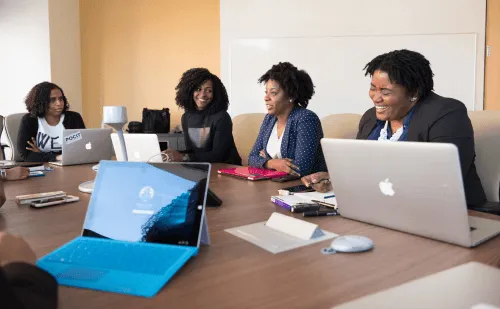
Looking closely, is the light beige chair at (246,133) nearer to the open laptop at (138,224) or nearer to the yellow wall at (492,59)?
the yellow wall at (492,59)

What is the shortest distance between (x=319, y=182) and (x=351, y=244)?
0.68 meters

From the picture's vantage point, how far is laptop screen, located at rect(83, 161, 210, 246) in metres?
1.06

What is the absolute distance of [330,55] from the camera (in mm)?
4352

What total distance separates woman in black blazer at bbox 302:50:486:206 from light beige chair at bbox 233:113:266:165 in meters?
1.40

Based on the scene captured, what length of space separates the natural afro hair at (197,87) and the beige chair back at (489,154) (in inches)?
69.2

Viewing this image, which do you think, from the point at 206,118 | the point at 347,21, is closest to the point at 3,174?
the point at 206,118

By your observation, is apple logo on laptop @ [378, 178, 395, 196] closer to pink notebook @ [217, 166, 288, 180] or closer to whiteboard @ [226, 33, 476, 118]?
pink notebook @ [217, 166, 288, 180]

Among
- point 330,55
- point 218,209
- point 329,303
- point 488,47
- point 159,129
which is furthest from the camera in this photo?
point 159,129

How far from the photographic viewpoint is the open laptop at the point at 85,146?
2637 mm

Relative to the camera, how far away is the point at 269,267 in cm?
98

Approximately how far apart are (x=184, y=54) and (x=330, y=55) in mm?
1647

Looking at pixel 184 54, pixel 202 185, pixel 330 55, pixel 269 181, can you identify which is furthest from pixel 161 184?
pixel 184 54

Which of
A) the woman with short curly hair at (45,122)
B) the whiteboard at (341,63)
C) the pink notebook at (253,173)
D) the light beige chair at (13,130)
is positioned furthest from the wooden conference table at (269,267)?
the whiteboard at (341,63)

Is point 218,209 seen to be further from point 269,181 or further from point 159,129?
point 159,129
